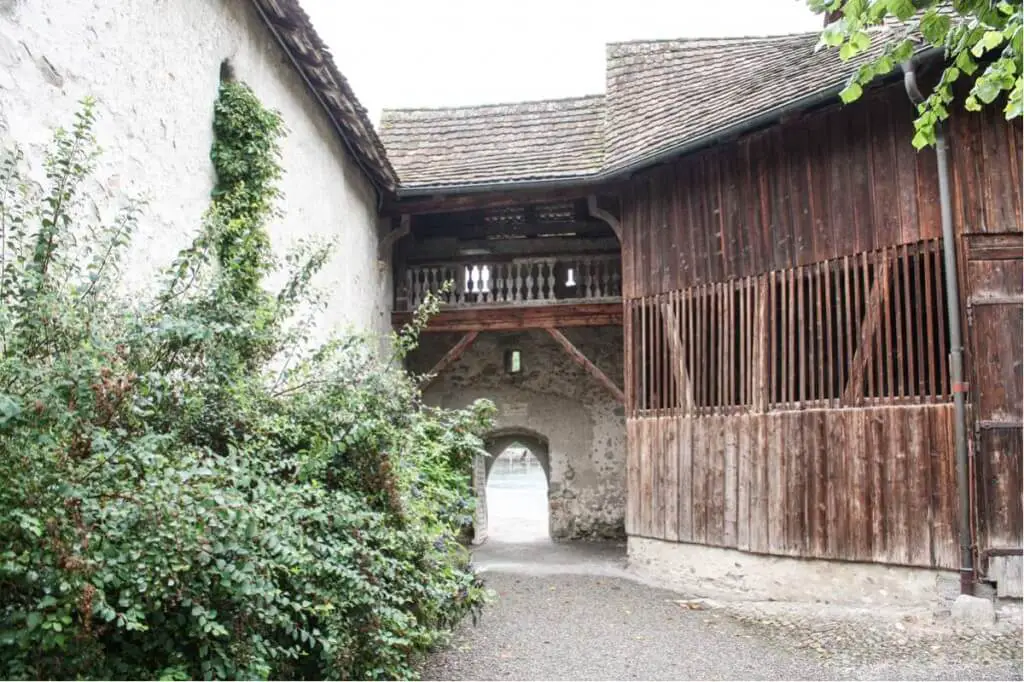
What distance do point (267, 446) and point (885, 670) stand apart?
16.1ft

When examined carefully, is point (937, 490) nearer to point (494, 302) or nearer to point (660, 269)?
point (660, 269)

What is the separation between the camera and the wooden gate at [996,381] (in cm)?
721

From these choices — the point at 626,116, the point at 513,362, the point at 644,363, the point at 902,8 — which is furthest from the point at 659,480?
the point at 902,8

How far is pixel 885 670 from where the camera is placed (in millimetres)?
6371

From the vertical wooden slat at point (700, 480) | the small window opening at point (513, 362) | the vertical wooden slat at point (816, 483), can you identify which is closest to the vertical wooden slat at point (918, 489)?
the vertical wooden slat at point (816, 483)

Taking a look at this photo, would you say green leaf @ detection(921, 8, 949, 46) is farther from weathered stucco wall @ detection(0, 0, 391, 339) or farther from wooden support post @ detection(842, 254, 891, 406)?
wooden support post @ detection(842, 254, 891, 406)

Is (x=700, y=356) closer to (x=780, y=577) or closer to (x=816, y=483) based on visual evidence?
(x=816, y=483)

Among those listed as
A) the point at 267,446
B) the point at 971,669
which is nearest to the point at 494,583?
the point at 971,669

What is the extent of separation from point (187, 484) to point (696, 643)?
5.02m

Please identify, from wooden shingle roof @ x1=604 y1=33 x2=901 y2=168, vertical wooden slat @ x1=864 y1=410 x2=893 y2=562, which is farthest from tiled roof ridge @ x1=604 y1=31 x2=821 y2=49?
vertical wooden slat @ x1=864 y1=410 x2=893 y2=562

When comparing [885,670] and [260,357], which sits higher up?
[260,357]

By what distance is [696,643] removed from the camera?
7.26 metres

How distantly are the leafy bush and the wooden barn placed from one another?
424 centimetres

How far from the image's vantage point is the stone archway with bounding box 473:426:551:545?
1397 centimetres
